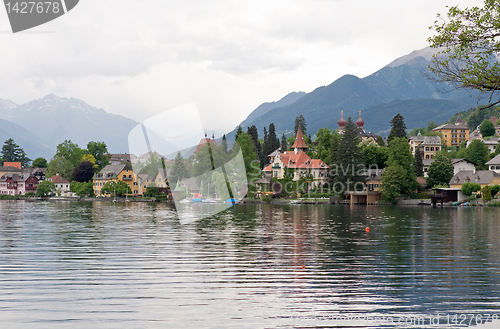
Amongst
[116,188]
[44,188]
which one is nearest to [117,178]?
[116,188]

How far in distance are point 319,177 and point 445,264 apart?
91.7 metres

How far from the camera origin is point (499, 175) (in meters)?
88.5

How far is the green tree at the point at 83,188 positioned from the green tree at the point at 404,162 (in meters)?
77.2

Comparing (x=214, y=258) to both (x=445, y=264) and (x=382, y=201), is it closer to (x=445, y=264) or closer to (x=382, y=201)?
(x=445, y=264)

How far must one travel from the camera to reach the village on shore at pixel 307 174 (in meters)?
89.0

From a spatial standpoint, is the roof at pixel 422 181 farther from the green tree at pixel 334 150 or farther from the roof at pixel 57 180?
the roof at pixel 57 180

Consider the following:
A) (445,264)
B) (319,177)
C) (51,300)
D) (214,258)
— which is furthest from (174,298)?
(319,177)

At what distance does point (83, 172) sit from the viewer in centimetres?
13000

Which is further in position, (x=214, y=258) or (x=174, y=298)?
(x=214, y=258)

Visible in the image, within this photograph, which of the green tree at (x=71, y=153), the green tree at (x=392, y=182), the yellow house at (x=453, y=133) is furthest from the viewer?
the yellow house at (x=453, y=133)

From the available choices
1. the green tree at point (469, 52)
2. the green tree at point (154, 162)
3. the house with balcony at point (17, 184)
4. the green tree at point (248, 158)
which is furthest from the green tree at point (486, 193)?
the house with balcony at point (17, 184)

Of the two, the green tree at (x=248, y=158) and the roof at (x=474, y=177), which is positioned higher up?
the green tree at (x=248, y=158)

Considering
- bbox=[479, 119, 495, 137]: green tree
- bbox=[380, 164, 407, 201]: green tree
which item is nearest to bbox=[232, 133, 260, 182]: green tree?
bbox=[380, 164, 407, 201]: green tree

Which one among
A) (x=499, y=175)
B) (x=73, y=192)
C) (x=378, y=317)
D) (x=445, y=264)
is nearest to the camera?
(x=378, y=317)
